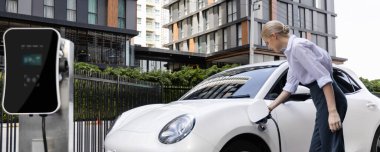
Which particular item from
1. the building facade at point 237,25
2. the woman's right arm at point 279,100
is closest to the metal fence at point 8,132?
the woman's right arm at point 279,100

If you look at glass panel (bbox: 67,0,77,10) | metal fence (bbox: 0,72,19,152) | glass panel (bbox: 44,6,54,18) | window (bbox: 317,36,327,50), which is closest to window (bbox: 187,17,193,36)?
window (bbox: 317,36,327,50)

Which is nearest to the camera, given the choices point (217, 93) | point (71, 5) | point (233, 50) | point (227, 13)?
point (217, 93)

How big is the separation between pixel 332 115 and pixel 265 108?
72 cm

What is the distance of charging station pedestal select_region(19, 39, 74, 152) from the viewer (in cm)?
234

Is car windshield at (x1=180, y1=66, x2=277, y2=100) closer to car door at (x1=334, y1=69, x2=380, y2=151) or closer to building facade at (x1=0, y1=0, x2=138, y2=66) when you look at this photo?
car door at (x1=334, y1=69, x2=380, y2=151)

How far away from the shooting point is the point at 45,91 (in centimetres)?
221

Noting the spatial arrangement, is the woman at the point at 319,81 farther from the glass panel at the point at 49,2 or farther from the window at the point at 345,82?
the glass panel at the point at 49,2

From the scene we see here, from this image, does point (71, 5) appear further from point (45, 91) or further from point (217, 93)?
point (45, 91)

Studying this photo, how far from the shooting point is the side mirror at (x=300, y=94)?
4.56 meters

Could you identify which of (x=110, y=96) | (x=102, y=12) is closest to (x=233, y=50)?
(x=102, y=12)

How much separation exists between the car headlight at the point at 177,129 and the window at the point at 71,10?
31.3 metres

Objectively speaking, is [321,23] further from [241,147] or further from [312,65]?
[312,65]

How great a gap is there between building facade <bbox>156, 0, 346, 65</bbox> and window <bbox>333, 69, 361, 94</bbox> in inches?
1546

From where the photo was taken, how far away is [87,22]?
34344mm
